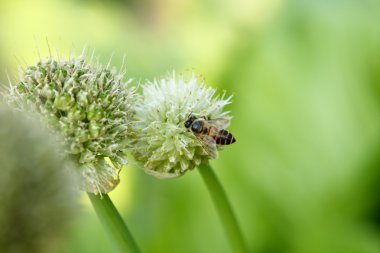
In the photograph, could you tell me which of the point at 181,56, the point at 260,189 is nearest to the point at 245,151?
the point at 260,189

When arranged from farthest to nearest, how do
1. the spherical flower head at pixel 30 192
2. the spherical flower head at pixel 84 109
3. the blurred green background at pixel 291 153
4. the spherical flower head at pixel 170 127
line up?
the blurred green background at pixel 291 153 < the spherical flower head at pixel 170 127 < the spherical flower head at pixel 84 109 < the spherical flower head at pixel 30 192

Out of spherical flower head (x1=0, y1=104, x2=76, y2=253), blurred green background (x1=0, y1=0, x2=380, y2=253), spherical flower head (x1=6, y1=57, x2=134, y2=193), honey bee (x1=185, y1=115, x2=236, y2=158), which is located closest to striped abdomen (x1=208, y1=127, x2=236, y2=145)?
honey bee (x1=185, y1=115, x2=236, y2=158)

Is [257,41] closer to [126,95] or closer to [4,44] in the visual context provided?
[4,44]

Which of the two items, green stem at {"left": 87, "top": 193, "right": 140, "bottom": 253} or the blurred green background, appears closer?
green stem at {"left": 87, "top": 193, "right": 140, "bottom": 253}

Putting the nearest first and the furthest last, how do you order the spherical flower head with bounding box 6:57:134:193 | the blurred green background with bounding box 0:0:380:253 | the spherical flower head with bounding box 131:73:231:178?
the spherical flower head with bounding box 6:57:134:193
the spherical flower head with bounding box 131:73:231:178
the blurred green background with bounding box 0:0:380:253

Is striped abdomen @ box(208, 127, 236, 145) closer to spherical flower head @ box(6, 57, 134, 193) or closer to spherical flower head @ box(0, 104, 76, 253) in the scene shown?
spherical flower head @ box(6, 57, 134, 193)

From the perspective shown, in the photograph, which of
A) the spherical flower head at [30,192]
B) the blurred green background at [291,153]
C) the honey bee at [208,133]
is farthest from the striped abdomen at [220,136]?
the blurred green background at [291,153]

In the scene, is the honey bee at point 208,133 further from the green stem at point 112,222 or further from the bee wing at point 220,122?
the green stem at point 112,222
